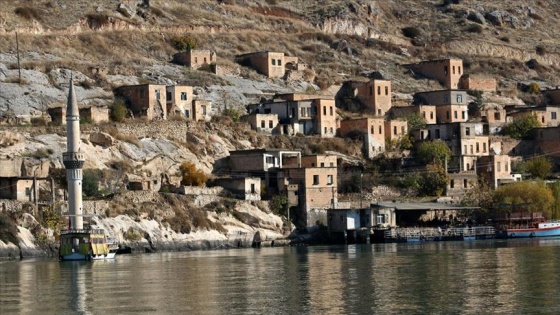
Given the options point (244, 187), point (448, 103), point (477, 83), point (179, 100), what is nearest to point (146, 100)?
point (179, 100)

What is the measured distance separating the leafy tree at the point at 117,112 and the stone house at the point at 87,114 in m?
0.64

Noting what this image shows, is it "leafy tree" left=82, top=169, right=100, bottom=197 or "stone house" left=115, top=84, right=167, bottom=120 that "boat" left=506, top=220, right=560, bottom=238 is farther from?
"leafy tree" left=82, top=169, right=100, bottom=197

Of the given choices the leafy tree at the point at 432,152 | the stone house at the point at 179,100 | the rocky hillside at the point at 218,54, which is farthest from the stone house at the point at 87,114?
the leafy tree at the point at 432,152

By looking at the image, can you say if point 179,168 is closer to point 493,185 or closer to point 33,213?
point 33,213

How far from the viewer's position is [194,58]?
130 m

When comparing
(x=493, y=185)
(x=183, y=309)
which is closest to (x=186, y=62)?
(x=493, y=185)

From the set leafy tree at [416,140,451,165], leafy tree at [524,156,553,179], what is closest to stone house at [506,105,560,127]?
leafy tree at [524,156,553,179]

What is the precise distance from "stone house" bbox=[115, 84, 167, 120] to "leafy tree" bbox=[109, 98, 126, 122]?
1.83 m

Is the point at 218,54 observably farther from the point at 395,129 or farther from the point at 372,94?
the point at 395,129

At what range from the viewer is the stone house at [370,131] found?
121 m

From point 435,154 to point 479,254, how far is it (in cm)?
3504

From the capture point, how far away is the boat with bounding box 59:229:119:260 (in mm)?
90000

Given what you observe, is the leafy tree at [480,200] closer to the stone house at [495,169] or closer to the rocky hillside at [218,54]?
the stone house at [495,169]

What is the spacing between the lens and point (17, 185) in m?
97.6
